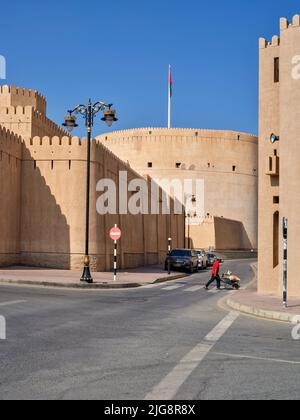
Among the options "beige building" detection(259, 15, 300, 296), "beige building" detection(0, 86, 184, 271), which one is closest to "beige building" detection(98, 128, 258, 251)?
"beige building" detection(0, 86, 184, 271)

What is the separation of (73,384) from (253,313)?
9777 millimetres

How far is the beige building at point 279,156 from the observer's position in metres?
20.0

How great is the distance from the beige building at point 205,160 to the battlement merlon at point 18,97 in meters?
48.9

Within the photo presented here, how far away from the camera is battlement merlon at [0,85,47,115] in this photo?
1567 inches

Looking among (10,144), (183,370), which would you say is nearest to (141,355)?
(183,370)

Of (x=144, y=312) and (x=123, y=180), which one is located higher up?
(x=123, y=180)

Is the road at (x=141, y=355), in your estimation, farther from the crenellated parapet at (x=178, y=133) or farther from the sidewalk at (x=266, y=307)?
the crenellated parapet at (x=178, y=133)

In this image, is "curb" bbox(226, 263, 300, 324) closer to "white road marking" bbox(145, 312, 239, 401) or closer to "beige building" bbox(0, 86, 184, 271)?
"white road marking" bbox(145, 312, 239, 401)

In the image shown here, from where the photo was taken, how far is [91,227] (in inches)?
1340

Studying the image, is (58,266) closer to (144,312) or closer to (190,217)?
(144,312)

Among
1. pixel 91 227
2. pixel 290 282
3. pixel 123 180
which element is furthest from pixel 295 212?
pixel 123 180

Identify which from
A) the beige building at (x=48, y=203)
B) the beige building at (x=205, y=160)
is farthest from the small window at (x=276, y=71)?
the beige building at (x=205, y=160)
